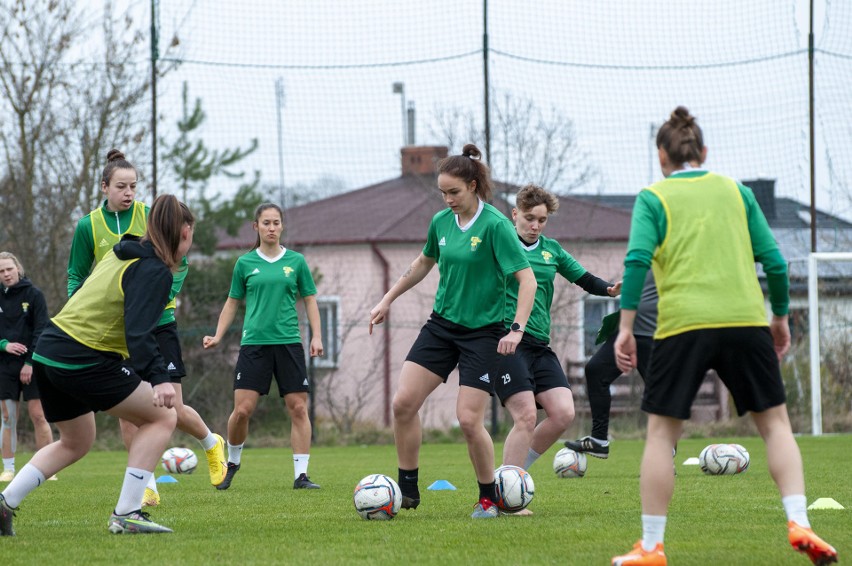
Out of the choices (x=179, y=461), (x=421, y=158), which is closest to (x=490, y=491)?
(x=179, y=461)

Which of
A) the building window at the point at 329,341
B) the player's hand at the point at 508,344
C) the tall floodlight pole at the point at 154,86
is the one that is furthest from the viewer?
the building window at the point at 329,341

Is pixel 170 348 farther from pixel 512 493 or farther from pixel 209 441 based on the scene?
pixel 512 493

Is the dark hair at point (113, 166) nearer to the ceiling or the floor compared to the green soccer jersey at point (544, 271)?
nearer to the ceiling

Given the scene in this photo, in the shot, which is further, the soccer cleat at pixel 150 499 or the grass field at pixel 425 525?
the soccer cleat at pixel 150 499

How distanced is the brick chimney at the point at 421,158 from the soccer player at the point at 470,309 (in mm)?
10830

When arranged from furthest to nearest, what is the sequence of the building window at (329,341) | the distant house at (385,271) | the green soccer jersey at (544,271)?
the distant house at (385,271), the building window at (329,341), the green soccer jersey at (544,271)

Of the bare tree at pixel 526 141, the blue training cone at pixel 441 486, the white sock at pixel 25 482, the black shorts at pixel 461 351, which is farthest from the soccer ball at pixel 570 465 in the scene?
the bare tree at pixel 526 141

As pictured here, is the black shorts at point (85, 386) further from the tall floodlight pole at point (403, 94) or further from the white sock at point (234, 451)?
the tall floodlight pole at point (403, 94)

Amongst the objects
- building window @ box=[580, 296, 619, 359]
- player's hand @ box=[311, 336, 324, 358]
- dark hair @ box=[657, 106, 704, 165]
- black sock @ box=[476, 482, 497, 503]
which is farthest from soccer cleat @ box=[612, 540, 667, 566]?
building window @ box=[580, 296, 619, 359]

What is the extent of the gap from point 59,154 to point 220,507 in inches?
440

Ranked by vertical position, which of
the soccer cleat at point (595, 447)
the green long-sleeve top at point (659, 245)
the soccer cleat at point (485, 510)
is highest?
the green long-sleeve top at point (659, 245)

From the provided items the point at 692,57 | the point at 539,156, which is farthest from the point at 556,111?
the point at 692,57

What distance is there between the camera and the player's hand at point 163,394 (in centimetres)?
516

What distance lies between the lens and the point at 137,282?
5.23 meters
